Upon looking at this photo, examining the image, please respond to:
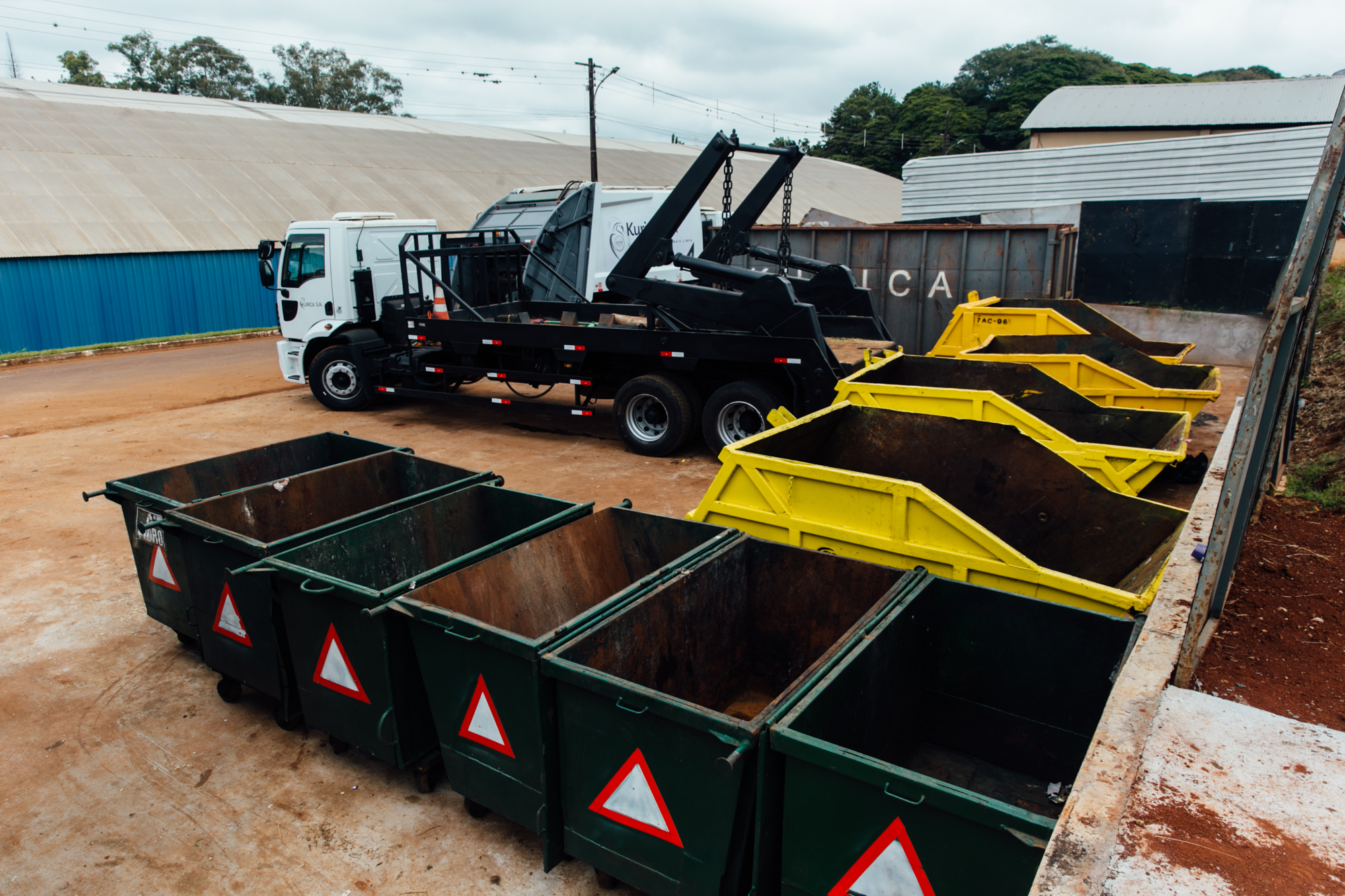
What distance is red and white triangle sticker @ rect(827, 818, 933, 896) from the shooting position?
2.48 metres

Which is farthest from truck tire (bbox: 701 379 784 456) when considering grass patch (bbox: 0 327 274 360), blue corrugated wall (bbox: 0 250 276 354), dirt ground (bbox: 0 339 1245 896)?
blue corrugated wall (bbox: 0 250 276 354)

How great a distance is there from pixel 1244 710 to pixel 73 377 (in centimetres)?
1869

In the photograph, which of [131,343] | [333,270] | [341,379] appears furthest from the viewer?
[131,343]

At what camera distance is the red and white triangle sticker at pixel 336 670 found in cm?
386

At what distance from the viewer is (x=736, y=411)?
931 centimetres

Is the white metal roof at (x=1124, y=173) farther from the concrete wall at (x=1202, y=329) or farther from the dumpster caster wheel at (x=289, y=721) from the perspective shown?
the dumpster caster wheel at (x=289, y=721)

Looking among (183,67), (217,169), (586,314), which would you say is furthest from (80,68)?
(586,314)

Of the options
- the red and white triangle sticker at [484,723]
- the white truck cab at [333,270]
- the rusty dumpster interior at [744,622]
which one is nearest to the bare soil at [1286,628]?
the rusty dumpster interior at [744,622]

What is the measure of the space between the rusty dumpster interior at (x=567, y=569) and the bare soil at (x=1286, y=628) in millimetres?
2577

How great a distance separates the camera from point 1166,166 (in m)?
17.7

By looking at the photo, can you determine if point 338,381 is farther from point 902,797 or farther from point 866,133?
point 866,133

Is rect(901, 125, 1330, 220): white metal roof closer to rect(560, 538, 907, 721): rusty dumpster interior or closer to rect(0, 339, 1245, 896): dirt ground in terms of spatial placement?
rect(0, 339, 1245, 896): dirt ground

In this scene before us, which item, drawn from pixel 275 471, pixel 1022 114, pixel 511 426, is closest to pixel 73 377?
pixel 511 426

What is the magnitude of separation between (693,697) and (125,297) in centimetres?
2183
